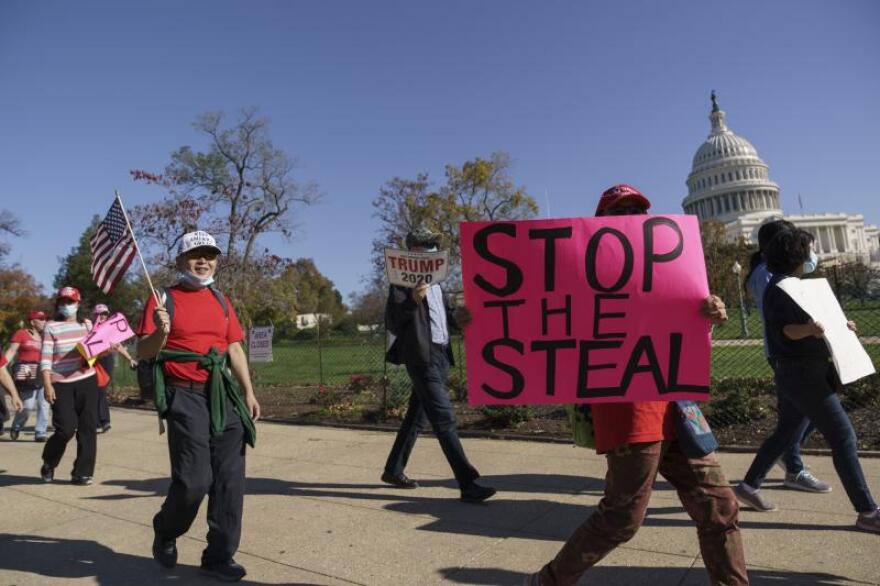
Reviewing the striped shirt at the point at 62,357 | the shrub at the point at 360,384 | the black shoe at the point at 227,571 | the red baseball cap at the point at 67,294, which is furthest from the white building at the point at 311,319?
the black shoe at the point at 227,571

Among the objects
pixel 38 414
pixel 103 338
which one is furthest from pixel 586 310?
pixel 38 414

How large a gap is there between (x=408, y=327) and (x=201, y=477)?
1842 mm

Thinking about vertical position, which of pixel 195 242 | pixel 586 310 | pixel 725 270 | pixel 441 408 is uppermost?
pixel 725 270

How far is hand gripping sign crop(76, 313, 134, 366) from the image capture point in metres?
5.92

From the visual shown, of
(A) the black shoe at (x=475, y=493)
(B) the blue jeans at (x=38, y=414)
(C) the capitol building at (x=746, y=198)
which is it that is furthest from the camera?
(C) the capitol building at (x=746, y=198)

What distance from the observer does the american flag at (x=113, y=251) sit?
4957mm

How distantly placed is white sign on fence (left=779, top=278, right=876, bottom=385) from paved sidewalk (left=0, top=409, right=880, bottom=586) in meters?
0.91

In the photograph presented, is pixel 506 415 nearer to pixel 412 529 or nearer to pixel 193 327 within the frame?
Answer: pixel 412 529

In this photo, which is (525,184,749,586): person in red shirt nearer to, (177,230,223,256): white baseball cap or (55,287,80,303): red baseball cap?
(177,230,223,256): white baseball cap

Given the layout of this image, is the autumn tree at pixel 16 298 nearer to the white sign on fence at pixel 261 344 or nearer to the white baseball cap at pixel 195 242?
the white sign on fence at pixel 261 344

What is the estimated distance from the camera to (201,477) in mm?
3469

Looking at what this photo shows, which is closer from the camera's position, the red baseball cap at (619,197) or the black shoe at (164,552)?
the red baseball cap at (619,197)

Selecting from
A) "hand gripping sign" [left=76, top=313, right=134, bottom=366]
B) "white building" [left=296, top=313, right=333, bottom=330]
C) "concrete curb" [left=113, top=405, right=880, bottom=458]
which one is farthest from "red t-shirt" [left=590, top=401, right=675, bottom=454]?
"white building" [left=296, top=313, right=333, bottom=330]

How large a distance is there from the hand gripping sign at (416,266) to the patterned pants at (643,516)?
178 cm
